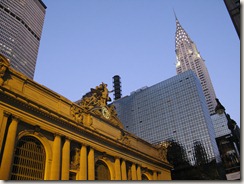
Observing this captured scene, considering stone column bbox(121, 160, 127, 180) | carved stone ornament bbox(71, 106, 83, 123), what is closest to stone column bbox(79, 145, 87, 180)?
carved stone ornament bbox(71, 106, 83, 123)

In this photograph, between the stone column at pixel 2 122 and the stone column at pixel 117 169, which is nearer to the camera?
the stone column at pixel 2 122

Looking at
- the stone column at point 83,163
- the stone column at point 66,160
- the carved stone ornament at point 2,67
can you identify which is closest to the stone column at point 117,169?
the stone column at point 83,163

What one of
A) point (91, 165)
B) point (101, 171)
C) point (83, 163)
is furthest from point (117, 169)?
point (83, 163)

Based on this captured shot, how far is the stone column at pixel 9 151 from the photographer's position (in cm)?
1670

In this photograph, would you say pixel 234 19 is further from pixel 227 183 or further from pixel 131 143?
pixel 131 143

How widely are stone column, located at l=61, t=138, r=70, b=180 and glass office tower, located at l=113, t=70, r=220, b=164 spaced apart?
74343 millimetres

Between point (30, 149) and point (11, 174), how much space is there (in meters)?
2.93

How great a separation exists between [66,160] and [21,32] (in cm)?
8747

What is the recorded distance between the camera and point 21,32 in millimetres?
97812

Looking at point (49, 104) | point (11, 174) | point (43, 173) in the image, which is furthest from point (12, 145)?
point (49, 104)

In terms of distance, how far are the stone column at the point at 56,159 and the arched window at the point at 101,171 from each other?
6.46m

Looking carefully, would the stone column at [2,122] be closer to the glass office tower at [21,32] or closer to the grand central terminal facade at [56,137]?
the grand central terminal facade at [56,137]

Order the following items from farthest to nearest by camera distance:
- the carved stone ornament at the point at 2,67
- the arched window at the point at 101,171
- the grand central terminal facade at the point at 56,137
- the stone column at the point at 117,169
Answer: the stone column at the point at 117,169 < the arched window at the point at 101,171 < the carved stone ornament at the point at 2,67 < the grand central terminal facade at the point at 56,137

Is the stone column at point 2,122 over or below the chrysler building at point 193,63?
below
